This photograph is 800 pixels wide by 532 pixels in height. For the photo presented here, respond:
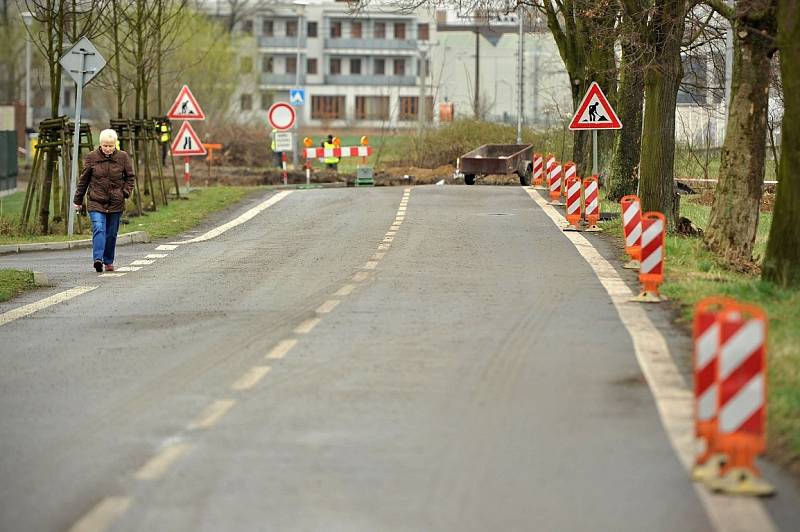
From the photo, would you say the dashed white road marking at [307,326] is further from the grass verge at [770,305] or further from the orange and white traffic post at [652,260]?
the orange and white traffic post at [652,260]

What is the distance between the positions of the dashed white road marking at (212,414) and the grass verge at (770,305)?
3093 mm

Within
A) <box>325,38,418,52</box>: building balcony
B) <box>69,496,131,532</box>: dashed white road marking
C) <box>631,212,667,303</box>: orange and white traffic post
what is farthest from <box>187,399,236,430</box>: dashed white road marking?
<box>325,38,418,52</box>: building balcony

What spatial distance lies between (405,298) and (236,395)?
5252mm

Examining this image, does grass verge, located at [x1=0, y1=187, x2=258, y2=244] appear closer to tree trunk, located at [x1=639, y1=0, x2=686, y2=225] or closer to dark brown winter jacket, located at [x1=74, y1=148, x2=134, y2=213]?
dark brown winter jacket, located at [x1=74, y1=148, x2=134, y2=213]

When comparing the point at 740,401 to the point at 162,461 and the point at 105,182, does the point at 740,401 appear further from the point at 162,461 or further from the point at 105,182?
the point at 105,182

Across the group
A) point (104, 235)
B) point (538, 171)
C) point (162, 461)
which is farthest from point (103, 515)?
point (538, 171)

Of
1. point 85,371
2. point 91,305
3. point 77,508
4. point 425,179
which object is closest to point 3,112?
point 425,179

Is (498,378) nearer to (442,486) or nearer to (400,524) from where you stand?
(442,486)

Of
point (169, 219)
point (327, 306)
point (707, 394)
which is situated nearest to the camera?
point (707, 394)

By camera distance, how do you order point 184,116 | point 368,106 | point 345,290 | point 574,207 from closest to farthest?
point 345,290
point 574,207
point 184,116
point 368,106

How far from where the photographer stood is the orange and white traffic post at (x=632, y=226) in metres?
17.2

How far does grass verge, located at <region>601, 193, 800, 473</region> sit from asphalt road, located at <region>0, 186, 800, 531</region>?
0.64 m

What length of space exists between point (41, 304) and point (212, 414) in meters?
6.74

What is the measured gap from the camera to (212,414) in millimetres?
9055
